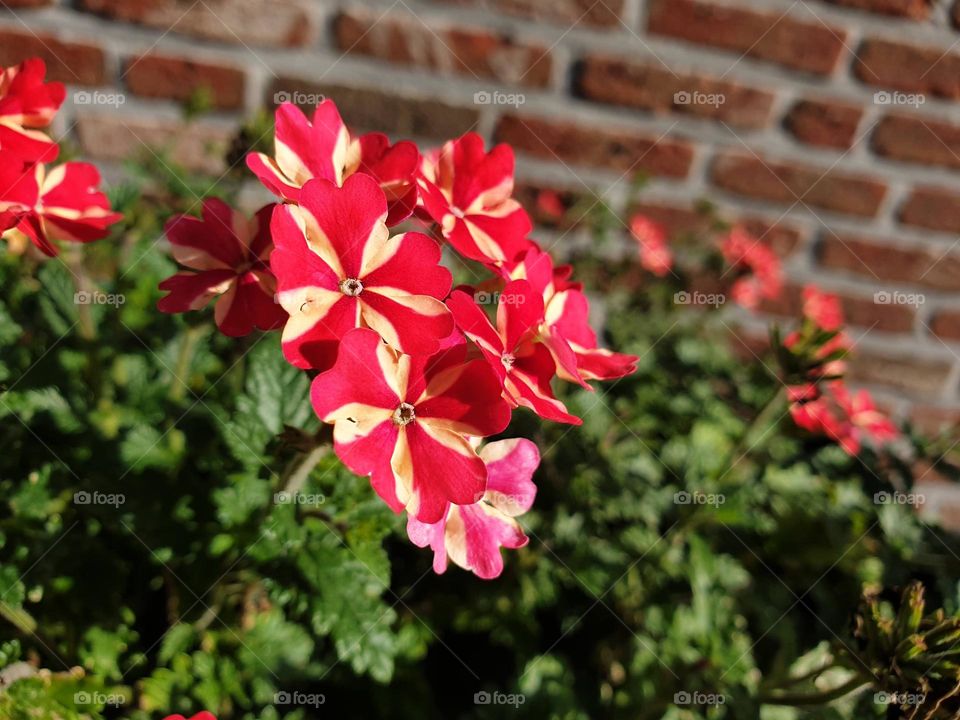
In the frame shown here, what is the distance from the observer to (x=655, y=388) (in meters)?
1.61

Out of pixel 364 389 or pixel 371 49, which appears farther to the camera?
pixel 371 49

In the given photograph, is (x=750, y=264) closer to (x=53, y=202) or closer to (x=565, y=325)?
(x=565, y=325)

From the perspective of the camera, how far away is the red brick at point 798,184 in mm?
1804

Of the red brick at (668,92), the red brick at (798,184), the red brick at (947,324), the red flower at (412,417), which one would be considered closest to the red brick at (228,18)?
the red brick at (668,92)

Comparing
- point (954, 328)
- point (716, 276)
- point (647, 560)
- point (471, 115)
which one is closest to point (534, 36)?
point (471, 115)

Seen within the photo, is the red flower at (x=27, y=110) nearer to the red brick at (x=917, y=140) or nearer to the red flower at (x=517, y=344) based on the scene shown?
the red flower at (x=517, y=344)

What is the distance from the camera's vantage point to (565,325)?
31.1 inches

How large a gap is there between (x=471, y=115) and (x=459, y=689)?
1185mm

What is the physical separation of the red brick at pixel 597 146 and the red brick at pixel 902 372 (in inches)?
29.8

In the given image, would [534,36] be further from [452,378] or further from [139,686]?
[139,686]

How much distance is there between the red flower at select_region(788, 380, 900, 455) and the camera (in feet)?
4.41

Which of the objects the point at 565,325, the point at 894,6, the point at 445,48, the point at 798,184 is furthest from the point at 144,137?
the point at 894,6

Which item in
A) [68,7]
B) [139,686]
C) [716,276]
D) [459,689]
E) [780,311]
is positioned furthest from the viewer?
[780,311]

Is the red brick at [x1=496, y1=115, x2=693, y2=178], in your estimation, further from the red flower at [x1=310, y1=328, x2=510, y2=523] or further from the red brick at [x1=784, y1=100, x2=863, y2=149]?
the red flower at [x1=310, y1=328, x2=510, y2=523]
